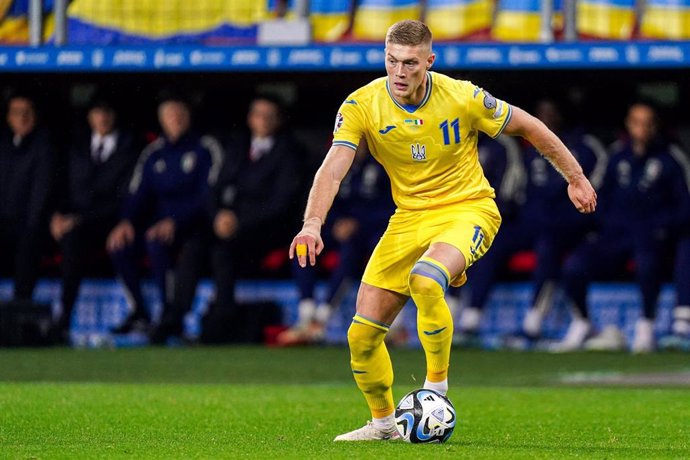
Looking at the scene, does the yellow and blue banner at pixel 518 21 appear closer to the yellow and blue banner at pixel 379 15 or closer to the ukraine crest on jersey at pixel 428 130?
the yellow and blue banner at pixel 379 15

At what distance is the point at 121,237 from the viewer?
610 inches

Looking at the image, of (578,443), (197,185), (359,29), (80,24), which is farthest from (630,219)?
(578,443)

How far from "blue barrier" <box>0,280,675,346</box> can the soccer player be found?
7857mm

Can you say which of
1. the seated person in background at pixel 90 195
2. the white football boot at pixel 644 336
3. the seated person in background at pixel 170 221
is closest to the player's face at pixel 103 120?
the seated person in background at pixel 90 195

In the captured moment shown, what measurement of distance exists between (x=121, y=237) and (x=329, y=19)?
3.01 meters

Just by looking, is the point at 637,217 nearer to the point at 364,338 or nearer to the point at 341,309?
the point at 341,309

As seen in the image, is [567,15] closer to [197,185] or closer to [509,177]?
[509,177]

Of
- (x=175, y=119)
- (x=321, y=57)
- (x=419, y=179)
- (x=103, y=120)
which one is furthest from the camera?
(x=103, y=120)

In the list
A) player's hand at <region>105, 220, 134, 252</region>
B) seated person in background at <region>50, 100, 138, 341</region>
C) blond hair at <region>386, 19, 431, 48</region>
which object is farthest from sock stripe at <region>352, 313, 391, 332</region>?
seated person in background at <region>50, 100, 138, 341</region>

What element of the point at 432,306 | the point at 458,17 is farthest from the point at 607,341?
the point at 432,306

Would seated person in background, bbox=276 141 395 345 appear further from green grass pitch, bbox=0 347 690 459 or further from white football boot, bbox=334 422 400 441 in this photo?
white football boot, bbox=334 422 400 441

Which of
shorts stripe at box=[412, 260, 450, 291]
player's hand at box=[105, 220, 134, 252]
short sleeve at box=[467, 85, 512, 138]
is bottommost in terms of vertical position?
player's hand at box=[105, 220, 134, 252]

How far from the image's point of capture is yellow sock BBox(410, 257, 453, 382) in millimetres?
6797

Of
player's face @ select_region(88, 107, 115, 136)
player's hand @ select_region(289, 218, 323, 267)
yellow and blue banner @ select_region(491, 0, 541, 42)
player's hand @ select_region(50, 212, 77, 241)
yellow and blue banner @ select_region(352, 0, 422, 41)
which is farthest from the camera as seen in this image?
player's face @ select_region(88, 107, 115, 136)
